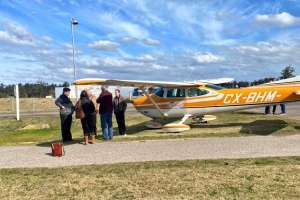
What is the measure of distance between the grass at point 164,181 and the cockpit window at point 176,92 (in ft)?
28.2

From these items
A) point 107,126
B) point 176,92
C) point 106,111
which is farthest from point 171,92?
point 107,126

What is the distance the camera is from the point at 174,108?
17797 mm

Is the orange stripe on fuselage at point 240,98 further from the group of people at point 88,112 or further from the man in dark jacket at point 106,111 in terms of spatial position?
the man in dark jacket at point 106,111

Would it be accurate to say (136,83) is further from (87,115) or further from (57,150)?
(57,150)

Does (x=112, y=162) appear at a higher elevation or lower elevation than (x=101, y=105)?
lower

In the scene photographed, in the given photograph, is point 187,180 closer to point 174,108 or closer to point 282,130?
point 282,130

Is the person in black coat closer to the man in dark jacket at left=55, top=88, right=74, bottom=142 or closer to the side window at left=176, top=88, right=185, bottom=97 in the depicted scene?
the man in dark jacket at left=55, top=88, right=74, bottom=142

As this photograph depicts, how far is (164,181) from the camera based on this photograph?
297 inches

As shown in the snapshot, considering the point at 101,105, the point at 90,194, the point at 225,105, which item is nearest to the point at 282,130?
the point at 225,105

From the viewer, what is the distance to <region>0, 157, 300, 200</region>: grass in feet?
22.0

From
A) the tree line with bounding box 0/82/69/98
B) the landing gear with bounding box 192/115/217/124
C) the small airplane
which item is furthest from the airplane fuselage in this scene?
the tree line with bounding box 0/82/69/98

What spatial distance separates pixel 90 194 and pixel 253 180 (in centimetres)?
294

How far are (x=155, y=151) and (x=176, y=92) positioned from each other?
22.9 ft

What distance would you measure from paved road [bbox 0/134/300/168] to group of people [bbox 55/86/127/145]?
78 cm
